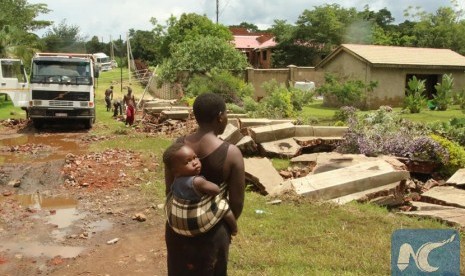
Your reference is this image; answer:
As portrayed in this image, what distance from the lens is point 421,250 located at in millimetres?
2410

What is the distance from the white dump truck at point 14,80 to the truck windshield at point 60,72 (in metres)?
3.26

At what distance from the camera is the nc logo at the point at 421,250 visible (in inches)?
94.0

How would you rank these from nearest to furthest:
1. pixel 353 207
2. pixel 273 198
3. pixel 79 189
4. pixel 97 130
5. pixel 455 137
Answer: pixel 353 207 < pixel 273 198 < pixel 79 189 < pixel 455 137 < pixel 97 130

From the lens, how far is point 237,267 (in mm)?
4707

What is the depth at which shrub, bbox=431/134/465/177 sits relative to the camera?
898 cm

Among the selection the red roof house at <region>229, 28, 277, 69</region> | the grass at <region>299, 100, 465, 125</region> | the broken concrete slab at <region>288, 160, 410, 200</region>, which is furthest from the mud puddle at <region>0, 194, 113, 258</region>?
the red roof house at <region>229, 28, 277, 69</region>

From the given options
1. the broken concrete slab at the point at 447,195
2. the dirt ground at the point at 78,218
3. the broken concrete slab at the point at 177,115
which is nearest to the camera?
the dirt ground at the point at 78,218

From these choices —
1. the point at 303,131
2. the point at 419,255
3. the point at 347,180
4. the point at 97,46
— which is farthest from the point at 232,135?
the point at 97,46

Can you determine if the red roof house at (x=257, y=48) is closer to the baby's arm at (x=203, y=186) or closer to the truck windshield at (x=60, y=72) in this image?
the truck windshield at (x=60, y=72)

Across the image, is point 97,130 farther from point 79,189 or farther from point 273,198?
point 273,198

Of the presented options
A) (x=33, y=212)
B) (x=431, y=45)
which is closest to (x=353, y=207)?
(x=33, y=212)

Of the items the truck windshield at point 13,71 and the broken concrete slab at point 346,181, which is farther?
the truck windshield at point 13,71

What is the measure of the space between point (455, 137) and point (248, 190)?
206 inches

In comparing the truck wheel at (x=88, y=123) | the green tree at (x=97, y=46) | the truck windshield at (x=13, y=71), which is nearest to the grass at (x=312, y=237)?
the truck wheel at (x=88, y=123)
